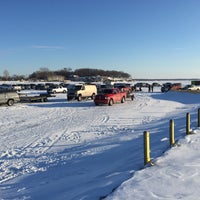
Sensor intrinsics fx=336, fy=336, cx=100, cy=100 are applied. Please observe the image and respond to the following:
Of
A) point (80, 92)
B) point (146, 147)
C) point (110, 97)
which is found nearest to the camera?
point (146, 147)

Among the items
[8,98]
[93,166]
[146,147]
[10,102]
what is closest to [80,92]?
[10,102]

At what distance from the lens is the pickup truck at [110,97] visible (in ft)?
103

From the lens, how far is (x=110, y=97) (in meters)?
31.9

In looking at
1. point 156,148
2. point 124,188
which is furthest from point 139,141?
point 124,188

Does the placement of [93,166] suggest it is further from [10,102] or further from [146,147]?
[10,102]

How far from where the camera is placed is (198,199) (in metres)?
6.27

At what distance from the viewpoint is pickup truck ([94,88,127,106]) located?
31.4m

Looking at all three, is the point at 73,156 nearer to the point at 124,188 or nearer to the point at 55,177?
the point at 55,177

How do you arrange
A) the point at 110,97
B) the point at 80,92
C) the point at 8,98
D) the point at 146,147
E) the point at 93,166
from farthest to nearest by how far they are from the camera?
the point at 80,92, the point at 8,98, the point at 110,97, the point at 93,166, the point at 146,147

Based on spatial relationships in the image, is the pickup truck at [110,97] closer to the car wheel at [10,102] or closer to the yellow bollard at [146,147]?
the car wheel at [10,102]

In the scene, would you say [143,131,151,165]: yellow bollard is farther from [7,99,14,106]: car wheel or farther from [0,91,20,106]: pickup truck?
[7,99,14,106]: car wheel

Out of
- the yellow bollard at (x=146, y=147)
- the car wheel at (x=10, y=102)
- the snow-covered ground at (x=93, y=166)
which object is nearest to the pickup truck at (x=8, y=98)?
the car wheel at (x=10, y=102)

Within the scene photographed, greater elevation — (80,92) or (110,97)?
(80,92)

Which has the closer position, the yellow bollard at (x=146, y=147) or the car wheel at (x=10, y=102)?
the yellow bollard at (x=146, y=147)
